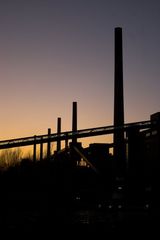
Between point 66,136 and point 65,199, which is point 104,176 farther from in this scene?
point 66,136

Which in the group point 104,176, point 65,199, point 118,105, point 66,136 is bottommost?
point 65,199

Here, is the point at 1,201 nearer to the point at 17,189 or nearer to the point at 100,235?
the point at 17,189

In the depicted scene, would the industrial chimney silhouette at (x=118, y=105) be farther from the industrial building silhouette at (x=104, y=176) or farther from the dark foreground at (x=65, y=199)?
the dark foreground at (x=65, y=199)

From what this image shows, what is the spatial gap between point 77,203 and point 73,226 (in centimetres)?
1235

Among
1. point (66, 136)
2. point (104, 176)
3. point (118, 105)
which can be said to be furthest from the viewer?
point (66, 136)

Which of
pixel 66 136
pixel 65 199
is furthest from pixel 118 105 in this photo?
pixel 65 199

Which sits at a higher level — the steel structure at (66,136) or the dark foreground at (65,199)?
the steel structure at (66,136)

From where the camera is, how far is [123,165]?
2678cm

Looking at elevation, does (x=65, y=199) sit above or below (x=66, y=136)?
below

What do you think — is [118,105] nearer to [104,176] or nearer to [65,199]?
Answer: [104,176]

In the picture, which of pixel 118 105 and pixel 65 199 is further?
pixel 118 105

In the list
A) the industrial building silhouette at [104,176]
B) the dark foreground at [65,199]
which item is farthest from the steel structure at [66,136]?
the dark foreground at [65,199]

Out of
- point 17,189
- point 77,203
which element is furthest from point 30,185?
point 77,203

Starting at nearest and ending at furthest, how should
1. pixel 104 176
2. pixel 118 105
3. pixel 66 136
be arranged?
pixel 104 176 → pixel 118 105 → pixel 66 136
